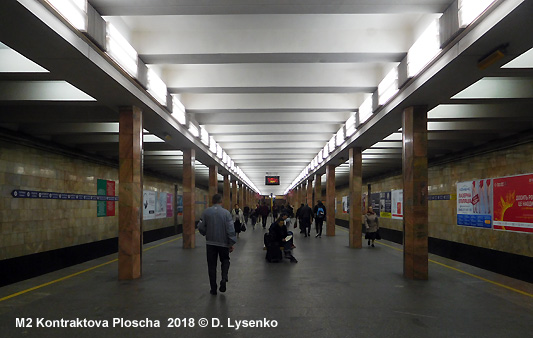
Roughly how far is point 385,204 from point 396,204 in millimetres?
2701

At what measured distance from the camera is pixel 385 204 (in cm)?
2716

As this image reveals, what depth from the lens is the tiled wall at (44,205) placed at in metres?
11.1

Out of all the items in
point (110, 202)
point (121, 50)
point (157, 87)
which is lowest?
point (110, 202)

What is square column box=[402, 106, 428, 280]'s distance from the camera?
8.98 m

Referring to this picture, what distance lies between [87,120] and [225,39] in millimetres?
4813

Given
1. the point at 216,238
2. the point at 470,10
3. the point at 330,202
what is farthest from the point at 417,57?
the point at 330,202

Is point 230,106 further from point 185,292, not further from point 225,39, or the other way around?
point 185,292

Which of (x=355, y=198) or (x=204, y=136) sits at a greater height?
(x=204, y=136)

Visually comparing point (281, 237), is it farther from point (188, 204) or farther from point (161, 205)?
point (161, 205)

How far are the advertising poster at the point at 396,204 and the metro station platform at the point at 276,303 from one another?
13.4 m

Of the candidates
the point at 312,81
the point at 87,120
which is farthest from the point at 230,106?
the point at 87,120

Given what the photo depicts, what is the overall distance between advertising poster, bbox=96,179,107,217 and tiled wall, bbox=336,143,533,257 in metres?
14.7

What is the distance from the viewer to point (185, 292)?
7.44 metres

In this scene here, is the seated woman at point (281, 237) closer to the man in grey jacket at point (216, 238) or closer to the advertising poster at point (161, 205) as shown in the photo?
the man in grey jacket at point (216, 238)
